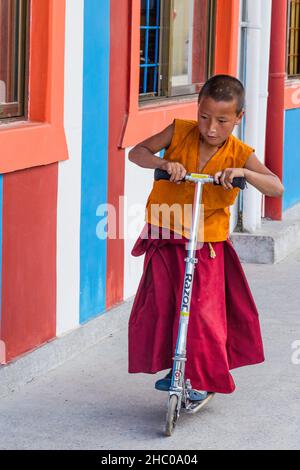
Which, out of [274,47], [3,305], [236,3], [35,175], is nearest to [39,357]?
[3,305]

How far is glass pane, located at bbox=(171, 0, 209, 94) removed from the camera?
8812mm

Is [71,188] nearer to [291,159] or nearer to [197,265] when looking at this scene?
[197,265]

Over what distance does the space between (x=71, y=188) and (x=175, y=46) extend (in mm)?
2566

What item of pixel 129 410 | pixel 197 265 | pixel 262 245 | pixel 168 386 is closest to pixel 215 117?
pixel 197 265

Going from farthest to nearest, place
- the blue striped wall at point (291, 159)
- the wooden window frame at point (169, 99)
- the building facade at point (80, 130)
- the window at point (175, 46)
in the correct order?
the blue striped wall at point (291, 159) → the window at point (175, 46) → the wooden window frame at point (169, 99) → the building facade at point (80, 130)

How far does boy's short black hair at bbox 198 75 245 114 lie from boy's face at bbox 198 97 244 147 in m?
0.02

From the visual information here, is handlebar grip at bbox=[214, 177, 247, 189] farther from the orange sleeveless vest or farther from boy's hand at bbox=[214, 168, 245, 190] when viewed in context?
the orange sleeveless vest

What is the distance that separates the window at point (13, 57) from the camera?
6039 millimetres

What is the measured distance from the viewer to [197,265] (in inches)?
216

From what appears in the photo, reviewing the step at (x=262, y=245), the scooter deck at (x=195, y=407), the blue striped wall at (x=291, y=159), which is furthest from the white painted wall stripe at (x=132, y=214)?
the blue striped wall at (x=291, y=159)

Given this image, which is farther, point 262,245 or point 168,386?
point 262,245

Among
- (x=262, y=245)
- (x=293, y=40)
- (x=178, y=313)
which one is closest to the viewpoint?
(x=178, y=313)

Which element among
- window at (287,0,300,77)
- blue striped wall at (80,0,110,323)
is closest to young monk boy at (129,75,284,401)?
blue striped wall at (80,0,110,323)

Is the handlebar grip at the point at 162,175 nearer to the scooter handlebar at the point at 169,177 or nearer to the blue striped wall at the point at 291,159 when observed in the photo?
the scooter handlebar at the point at 169,177
